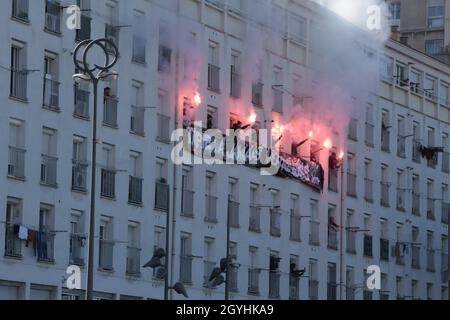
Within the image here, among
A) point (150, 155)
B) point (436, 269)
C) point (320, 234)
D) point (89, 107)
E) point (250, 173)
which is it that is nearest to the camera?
point (89, 107)

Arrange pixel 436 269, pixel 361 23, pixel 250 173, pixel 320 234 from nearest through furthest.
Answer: pixel 250 173 → pixel 320 234 → pixel 361 23 → pixel 436 269

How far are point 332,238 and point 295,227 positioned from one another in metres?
4.74

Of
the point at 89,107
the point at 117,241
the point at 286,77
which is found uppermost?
the point at 286,77

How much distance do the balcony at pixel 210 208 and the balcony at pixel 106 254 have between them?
7869 mm

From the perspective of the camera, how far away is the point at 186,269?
237 feet

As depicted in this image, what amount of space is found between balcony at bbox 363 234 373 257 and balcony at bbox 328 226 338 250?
388cm

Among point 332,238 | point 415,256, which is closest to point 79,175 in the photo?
point 332,238

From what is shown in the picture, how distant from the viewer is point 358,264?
89.8 meters

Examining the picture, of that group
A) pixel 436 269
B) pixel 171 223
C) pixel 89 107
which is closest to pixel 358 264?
pixel 436 269

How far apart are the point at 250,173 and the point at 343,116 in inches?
439

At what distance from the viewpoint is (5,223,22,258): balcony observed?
6094 centimetres

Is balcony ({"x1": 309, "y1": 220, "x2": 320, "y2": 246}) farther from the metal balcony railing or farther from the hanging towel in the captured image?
the hanging towel

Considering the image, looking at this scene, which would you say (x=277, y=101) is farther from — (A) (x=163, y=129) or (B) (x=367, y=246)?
(B) (x=367, y=246)

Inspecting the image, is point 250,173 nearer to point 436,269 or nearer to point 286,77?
point 286,77
